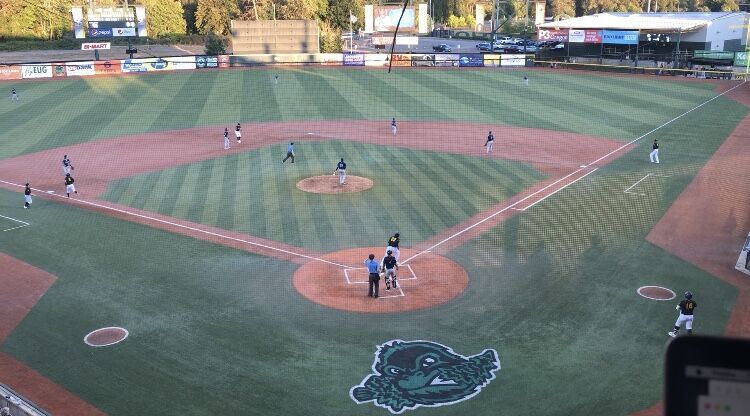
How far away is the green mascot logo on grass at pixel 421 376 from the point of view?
13.4m

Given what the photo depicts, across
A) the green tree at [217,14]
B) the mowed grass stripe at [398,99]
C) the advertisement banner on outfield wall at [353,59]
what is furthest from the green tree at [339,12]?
the mowed grass stripe at [398,99]

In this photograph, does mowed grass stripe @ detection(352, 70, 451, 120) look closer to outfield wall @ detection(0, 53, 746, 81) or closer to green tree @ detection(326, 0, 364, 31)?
outfield wall @ detection(0, 53, 746, 81)

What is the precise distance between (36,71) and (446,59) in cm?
4176

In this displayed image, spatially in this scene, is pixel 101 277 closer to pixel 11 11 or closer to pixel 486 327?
pixel 486 327

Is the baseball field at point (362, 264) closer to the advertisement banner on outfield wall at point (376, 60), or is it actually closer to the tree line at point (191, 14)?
the advertisement banner on outfield wall at point (376, 60)

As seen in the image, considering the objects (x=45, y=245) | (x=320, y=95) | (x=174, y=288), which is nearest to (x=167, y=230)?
(x=45, y=245)

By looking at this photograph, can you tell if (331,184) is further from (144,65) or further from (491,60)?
(491,60)

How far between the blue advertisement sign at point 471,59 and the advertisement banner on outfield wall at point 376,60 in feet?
27.2

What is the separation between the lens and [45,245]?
74.0 feet

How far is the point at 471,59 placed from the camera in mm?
70125

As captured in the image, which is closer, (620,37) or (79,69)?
(79,69)

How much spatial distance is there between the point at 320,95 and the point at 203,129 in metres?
14.2

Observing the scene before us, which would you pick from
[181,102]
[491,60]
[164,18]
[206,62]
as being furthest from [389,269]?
[164,18]

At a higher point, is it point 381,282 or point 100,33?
point 100,33
